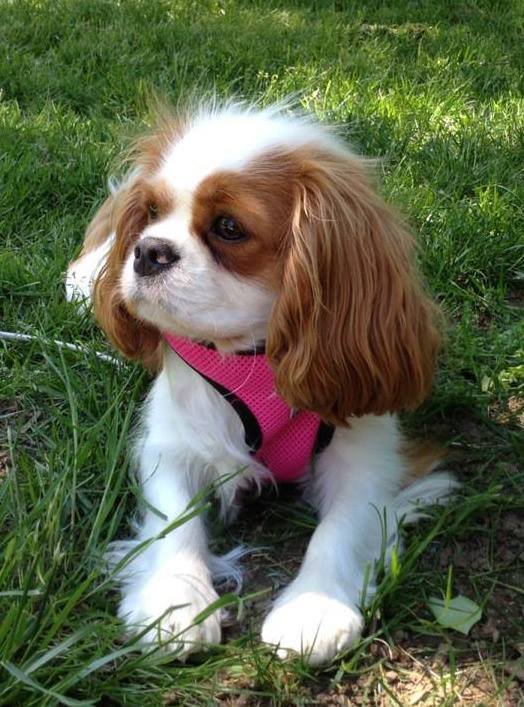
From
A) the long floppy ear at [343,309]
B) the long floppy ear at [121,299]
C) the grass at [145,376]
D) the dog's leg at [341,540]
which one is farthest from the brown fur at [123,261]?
the dog's leg at [341,540]

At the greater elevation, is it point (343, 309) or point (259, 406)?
point (343, 309)

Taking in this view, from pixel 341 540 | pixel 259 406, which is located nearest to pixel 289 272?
pixel 259 406

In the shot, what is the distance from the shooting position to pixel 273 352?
2.05 metres

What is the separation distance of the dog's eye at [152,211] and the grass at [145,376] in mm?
562

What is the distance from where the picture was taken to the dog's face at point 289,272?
1996 mm

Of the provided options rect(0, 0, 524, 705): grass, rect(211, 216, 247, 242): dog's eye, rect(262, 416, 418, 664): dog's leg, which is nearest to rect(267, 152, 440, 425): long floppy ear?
rect(211, 216, 247, 242): dog's eye

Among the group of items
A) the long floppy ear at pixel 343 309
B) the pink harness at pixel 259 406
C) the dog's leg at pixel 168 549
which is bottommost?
the dog's leg at pixel 168 549

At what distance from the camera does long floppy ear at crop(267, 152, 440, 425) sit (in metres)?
2.00

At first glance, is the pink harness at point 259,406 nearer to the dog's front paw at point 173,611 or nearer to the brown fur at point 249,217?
the brown fur at point 249,217

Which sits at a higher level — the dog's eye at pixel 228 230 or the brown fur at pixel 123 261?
the dog's eye at pixel 228 230

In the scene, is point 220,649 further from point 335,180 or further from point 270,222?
point 335,180

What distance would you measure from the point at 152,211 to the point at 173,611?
2.97 feet

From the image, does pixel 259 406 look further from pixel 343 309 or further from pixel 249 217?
pixel 249 217

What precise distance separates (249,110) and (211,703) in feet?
4.66
